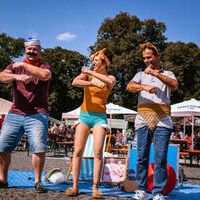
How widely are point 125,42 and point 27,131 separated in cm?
2870

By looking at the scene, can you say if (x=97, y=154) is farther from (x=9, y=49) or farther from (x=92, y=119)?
(x=9, y=49)

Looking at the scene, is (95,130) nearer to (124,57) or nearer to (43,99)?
(43,99)

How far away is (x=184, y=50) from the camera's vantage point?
105ft

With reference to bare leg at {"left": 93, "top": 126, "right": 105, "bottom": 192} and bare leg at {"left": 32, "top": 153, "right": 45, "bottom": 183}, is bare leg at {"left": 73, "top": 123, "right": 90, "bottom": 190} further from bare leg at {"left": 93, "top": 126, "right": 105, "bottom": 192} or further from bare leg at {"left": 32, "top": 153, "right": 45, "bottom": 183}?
bare leg at {"left": 32, "top": 153, "right": 45, "bottom": 183}

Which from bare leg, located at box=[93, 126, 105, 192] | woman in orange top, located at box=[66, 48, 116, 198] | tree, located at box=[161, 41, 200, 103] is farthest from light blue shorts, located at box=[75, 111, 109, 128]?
tree, located at box=[161, 41, 200, 103]

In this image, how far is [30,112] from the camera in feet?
13.1

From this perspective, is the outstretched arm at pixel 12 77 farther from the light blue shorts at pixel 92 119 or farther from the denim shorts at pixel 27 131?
the light blue shorts at pixel 92 119

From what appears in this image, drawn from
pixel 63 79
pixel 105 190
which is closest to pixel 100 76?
pixel 105 190

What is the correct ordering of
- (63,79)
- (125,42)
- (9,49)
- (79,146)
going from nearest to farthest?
(79,146), (125,42), (63,79), (9,49)

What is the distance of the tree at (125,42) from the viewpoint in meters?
30.5

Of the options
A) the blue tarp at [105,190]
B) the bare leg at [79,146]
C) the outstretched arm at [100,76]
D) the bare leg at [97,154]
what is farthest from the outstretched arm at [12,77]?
the blue tarp at [105,190]

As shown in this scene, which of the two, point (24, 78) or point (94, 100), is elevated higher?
point (24, 78)

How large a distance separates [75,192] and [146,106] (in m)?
1.59

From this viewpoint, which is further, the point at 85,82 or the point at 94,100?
the point at 94,100
